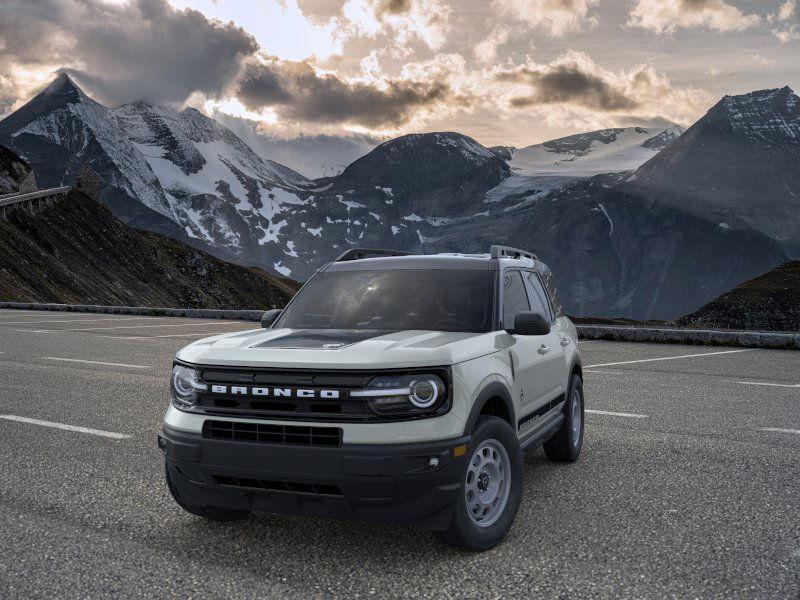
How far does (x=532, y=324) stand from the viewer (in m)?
4.63

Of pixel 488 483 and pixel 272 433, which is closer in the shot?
pixel 272 433

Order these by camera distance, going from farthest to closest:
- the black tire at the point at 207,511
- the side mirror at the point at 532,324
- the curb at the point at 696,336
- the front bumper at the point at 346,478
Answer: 1. the curb at the point at 696,336
2. the side mirror at the point at 532,324
3. the black tire at the point at 207,511
4. the front bumper at the point at 346,478

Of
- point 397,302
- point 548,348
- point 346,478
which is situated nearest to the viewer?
point 346,478

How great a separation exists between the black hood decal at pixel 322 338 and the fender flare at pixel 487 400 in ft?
2.39

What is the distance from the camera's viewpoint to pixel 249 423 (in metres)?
3.86

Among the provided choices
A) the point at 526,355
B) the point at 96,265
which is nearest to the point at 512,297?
the point at 526,355

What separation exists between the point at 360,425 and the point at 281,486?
0.53m

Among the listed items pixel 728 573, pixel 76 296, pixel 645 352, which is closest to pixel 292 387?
pixel 728 573

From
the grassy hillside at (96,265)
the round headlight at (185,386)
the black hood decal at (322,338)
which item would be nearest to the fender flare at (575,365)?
the black hood decal at (322,338)

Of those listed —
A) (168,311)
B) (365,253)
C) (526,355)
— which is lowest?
(168,311)

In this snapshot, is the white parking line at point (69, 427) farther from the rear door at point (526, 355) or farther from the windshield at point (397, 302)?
the rear door at point (526, 355)

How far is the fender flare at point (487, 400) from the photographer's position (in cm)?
394

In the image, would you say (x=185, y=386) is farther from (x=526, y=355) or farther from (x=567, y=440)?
(x=567, y=440)

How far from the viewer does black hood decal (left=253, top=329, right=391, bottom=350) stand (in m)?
4.14
